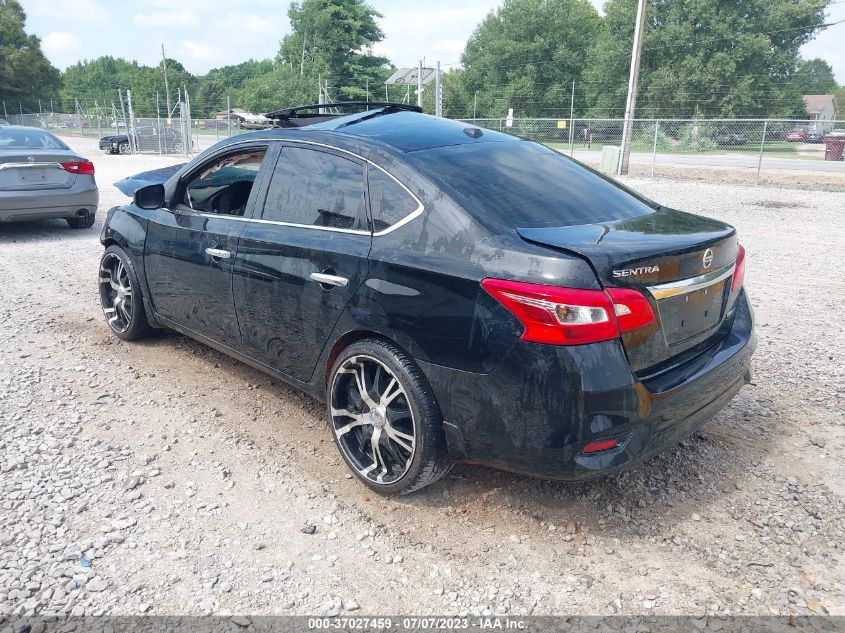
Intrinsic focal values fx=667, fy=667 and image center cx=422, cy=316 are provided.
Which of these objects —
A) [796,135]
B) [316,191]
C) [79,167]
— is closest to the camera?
[316,191]

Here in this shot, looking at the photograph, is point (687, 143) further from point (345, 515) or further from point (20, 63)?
point (20, 63)

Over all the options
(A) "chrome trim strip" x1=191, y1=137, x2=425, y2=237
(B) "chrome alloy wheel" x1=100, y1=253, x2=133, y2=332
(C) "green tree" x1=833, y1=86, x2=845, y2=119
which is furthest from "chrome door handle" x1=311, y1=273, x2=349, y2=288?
(C) "green tree" x1=833, y1=86, x2=845, y2=119

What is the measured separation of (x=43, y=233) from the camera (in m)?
9.95

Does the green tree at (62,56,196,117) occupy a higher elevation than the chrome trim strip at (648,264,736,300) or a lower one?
higher

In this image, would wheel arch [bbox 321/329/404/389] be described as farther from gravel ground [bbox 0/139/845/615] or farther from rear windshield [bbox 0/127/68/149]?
rear windshield [bbox 0/127/68/149]

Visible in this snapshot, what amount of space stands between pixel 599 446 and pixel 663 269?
2.46 ft

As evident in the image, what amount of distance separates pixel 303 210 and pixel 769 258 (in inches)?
265

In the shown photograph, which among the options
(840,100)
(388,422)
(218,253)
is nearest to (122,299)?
(218,253)

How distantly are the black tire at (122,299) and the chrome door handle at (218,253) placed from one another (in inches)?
45.9

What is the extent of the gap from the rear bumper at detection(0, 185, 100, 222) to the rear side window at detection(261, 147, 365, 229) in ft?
22.0

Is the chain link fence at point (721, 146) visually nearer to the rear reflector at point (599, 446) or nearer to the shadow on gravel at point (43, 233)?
the shadow on gravel at point (43, 233)

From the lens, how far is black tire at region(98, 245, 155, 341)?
4914mm

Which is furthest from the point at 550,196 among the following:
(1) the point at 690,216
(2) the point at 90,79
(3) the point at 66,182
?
(2) the point at 90,79

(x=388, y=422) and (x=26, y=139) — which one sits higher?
(x=26, y=139)
